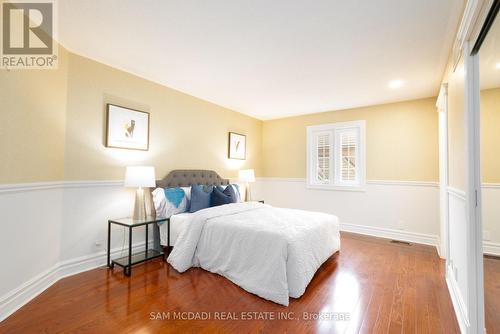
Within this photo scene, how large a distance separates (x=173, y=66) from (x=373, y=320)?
332 cm

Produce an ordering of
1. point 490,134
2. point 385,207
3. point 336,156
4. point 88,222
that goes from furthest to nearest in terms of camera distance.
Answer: point 336,156, point 385,207, point 88,222, point 490,134

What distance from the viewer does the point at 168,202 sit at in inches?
128

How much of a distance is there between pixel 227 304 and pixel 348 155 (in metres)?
3.71

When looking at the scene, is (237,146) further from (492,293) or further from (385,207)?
(492,293)

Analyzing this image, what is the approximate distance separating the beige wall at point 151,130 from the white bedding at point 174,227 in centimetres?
76

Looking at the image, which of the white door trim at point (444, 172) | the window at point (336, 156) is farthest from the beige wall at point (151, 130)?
the white door trim at point (444, 172)

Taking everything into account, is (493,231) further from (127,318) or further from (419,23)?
(127,318)

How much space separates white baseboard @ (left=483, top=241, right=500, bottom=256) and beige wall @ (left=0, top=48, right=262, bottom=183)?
141 inches

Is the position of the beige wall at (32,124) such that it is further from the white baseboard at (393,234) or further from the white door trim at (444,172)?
the white baseboard at (393,234)

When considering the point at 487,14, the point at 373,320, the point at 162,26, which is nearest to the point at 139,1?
the point at 162,26

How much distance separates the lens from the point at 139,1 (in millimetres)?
1869

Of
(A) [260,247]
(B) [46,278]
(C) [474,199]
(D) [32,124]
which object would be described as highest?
(D) [32,124]

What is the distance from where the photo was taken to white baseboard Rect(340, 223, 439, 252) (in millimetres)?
3893

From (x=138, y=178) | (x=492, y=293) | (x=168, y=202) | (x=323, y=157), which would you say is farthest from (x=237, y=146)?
(x=492, y=293)
